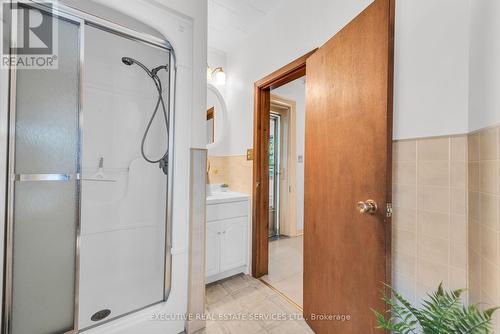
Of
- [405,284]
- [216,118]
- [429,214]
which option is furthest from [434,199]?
[216,118]

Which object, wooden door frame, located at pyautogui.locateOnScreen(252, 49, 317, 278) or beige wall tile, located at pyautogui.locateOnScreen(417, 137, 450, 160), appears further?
wooden door frame, located at pyautogui.locateOnScreen(252, 49, 317, 278)

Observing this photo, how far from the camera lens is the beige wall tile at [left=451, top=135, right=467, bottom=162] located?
0.86 metres

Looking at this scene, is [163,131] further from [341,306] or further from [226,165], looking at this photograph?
[341,306]

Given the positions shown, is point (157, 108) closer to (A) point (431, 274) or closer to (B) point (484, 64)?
(B) point (484, 64)

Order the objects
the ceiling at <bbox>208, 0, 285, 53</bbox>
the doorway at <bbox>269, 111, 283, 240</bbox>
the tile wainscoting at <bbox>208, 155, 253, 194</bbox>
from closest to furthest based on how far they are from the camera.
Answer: the ceiling at <bbox>208, 0, 285, 53</bbox> → the tile wainscoting at <bbox>208, 155, 253, 194</bbox> → the doorway at <bbox>269, 111, 283, 240</bbox>

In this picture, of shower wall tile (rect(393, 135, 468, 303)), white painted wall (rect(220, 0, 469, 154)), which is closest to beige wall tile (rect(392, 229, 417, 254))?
shower wall tile (rect(393, 135, 468, 303))

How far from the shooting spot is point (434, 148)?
3.06 feet

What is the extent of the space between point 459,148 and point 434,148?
8 centimetres

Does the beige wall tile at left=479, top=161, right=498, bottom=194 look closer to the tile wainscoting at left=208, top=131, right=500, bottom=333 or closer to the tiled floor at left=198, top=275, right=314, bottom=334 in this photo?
the tile wainscoting at left=208, top=131, right=500, bottom=333

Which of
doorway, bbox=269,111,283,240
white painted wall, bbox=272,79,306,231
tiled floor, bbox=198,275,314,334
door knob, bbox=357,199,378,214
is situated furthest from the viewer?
doorway, bbox=269,111,283,240

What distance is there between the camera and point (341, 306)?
121cm

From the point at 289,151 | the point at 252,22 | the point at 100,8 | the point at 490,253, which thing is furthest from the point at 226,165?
the point at 490,253

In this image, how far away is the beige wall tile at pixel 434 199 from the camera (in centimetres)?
90

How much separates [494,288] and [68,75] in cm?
200
